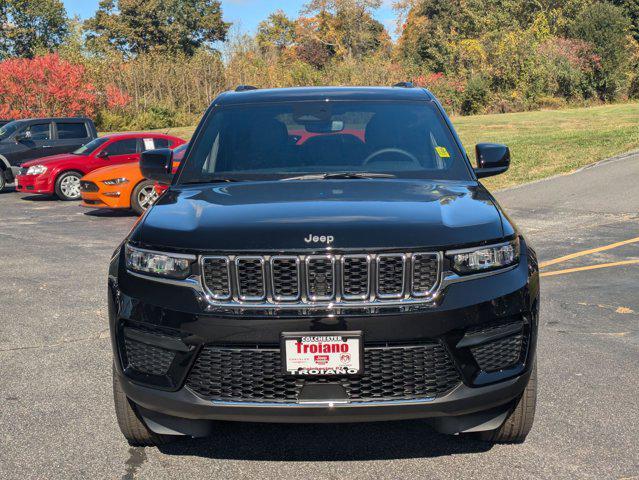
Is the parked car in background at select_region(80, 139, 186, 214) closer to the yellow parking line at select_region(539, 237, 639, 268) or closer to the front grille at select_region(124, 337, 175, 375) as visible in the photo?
the yellow parking line at select_region(539, 237, 639, 268)

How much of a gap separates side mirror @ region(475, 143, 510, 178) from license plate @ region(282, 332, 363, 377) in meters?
2.25

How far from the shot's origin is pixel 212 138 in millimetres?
5180

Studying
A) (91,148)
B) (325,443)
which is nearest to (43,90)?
(91,148)

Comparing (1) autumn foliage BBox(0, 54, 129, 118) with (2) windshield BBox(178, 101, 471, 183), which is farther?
(1) autumn foliage BBox(0, 54, 129, 118)

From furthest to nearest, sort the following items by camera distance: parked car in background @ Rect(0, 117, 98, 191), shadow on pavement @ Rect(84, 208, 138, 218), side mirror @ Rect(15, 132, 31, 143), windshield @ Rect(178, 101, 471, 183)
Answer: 1. side mirror @ Rect(15, 132, 31, 143)
2. parked car in background @ Rect(0, 117, 98, 191)
3. shadow on pavement @ Rect(84, 208, 138, 218)
4. windshield @ Rect(178, 101, 471, 183)

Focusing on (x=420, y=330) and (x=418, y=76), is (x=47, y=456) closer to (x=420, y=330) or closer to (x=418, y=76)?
(x=420, y=330)

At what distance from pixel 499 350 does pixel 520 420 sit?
56cm

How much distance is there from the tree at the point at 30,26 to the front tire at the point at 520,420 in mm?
80844

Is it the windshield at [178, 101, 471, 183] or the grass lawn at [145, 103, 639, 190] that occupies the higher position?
the windshield at [178, 101, 471, 183]

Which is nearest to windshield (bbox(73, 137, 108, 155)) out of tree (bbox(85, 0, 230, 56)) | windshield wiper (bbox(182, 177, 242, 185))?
windshield wiper (bbox(182, 177, 242, 185))

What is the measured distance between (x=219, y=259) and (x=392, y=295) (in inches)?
28.6

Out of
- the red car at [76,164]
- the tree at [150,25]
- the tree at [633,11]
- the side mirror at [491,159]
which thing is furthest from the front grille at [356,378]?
the tree at [150,25]

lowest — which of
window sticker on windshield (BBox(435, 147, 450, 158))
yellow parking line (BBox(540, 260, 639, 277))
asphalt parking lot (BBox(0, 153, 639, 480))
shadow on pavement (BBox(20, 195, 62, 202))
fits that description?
shadow on pavement (BBox(20, 195, 62, 202))

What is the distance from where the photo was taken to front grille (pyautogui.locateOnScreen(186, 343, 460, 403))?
354 centimetres
